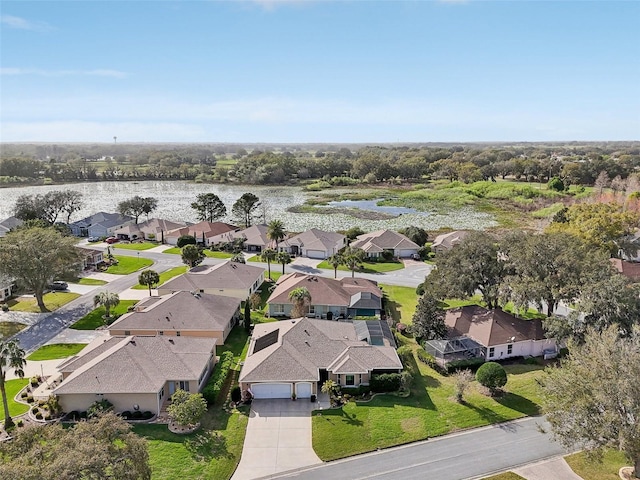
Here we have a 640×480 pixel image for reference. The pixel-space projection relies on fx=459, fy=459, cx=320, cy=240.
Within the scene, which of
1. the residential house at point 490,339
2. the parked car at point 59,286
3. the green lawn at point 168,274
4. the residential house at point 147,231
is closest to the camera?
the residential house at point 490,339

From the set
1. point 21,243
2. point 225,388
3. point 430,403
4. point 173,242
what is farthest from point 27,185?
point 430,403

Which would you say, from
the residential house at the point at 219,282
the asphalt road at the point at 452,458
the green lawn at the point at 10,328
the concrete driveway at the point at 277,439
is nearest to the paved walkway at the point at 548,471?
the asphalt road at the point at 452,458

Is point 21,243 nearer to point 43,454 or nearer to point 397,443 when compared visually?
point 43,454

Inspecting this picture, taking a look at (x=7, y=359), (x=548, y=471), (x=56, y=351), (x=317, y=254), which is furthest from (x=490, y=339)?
(x=317, y=254)

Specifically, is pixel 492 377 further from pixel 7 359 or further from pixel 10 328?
pixel 10 328

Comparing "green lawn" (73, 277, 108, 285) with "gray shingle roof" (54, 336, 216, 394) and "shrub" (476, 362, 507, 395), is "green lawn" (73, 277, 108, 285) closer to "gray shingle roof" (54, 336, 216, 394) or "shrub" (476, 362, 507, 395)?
"gray shingle roof" (54, 336, 216, 394)

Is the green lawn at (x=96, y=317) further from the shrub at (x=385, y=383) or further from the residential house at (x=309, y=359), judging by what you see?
the shrub at (x=385, y=383)
